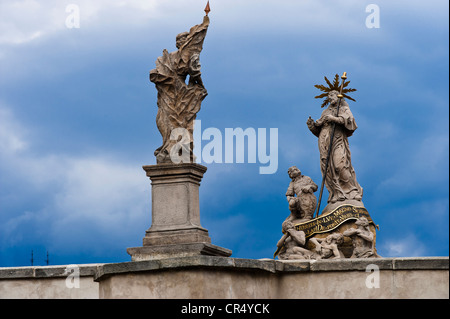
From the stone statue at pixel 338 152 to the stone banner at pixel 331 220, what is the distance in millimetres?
643

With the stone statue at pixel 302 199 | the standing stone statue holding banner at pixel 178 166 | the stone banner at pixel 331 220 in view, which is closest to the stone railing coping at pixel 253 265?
the standing stone statue holding banner at pixel 178 166

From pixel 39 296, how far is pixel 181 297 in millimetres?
3756

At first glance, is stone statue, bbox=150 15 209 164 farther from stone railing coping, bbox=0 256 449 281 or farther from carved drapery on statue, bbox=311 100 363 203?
carved drapery on statue, bbox=311 100 363 203

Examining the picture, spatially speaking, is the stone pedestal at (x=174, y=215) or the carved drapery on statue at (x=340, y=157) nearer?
the stone pedestal at (x=174, y=215)

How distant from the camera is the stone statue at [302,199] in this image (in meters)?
25.5

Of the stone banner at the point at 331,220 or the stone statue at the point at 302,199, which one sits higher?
the stone statue at the point at 302,199

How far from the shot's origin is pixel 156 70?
20984 millimetres

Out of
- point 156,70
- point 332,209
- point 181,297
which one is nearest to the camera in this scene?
point 181,297

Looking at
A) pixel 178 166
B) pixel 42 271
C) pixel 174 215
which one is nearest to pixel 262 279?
pixel 174 215

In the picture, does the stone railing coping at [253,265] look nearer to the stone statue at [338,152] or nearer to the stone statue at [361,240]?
the stone statue at [361,240]

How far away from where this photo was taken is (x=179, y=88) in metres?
20.9

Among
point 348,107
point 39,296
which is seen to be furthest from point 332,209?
point 39,296

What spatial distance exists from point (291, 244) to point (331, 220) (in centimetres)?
100

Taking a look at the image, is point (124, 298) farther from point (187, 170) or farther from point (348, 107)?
point (348, 107)
